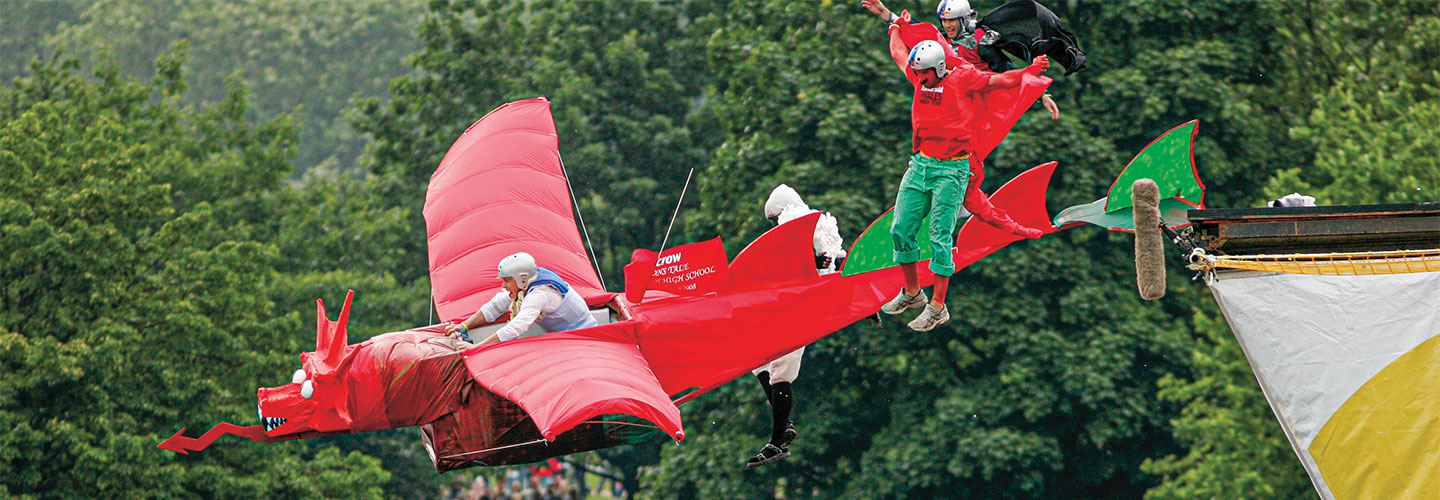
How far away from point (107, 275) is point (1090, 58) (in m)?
13.9

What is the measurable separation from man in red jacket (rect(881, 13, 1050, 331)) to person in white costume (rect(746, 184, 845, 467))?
136 cm

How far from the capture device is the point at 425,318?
1097 inches

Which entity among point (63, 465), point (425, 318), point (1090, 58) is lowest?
point (425, 318)

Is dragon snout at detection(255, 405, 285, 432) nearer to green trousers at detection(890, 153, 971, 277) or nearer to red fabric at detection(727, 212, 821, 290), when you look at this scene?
red fabric at detection(727, 212, 821, 290)

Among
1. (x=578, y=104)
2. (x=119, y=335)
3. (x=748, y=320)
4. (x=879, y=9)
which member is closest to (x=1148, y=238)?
(x=879, y=9)

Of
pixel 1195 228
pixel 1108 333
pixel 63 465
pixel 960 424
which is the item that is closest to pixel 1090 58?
pixel 1108 333

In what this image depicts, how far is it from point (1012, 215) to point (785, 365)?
82.4 inches

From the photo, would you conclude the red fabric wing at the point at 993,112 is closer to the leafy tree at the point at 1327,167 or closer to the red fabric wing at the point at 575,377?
the red fabric wing at the point at 575,377

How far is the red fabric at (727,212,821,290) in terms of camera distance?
10477 millimetres

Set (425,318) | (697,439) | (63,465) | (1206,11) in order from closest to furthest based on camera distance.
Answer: (63,465), (1206,11), (697,439), (425,318)

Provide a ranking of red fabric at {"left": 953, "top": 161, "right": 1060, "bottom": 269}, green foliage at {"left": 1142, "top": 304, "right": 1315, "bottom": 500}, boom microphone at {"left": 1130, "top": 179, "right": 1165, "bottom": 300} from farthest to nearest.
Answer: green foliage at {"left": 1142, "top": 304, "right": 1315, "bottom": 500}
red fabric at {"left": 953, "top": 161, "right": 1060, "bottom": 269}
boom microphone at {"left": 1130, "top": 179, "right": 1165, "bottom": 300}

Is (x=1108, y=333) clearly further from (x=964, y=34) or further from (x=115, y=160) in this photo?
(x=115, y=160)

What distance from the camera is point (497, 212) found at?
12.2 metres

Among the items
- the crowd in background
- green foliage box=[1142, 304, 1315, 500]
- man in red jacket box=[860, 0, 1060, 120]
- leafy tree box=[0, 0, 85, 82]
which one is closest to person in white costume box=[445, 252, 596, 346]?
man in red jacket box=[860, 0, 1060, 120]
